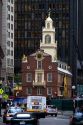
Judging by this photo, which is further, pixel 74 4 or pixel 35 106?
pixel 74 4

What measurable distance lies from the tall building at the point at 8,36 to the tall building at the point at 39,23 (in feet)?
46.0

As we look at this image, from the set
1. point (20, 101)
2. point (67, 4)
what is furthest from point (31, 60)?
point (67, 4)

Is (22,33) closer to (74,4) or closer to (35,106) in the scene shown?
(74,4)

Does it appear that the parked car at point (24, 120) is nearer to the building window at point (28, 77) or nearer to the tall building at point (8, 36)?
the building window at point (28, 77)

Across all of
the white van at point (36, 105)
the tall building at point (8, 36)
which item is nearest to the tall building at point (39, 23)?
the tall building at point (8, 36)

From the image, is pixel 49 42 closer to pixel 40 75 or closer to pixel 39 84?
pixel 40 75

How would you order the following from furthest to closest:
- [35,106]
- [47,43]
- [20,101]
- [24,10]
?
[24,10] < [47,43] < [20,101] < [35,106]

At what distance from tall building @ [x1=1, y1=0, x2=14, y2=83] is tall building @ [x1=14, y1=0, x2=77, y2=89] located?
14016 mm

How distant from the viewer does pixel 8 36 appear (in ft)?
567

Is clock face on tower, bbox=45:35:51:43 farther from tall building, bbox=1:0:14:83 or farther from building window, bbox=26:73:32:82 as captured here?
building window, bbox=26:73:32:82

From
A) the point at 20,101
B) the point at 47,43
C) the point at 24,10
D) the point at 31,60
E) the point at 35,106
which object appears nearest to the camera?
the point at 35,106

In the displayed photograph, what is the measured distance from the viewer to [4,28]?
169125mm

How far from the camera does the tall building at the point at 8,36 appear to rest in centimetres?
16800

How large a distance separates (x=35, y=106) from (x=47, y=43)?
8300 centimetres
